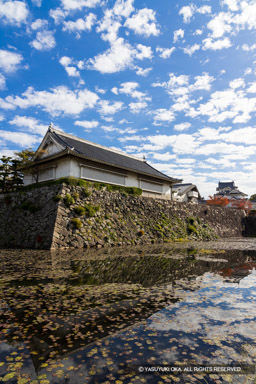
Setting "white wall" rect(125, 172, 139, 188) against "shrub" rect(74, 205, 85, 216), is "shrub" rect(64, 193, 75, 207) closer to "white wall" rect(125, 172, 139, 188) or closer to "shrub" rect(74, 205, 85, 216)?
"shrub" rect(74, 205, 85, 216)

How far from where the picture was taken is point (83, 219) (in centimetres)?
1560

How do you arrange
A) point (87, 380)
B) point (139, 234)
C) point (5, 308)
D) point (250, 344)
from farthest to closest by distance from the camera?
point (139, 234) → point (5, 308) → point (250, 344) → point (87, 380)

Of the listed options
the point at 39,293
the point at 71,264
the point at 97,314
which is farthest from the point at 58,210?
the point at 97,314

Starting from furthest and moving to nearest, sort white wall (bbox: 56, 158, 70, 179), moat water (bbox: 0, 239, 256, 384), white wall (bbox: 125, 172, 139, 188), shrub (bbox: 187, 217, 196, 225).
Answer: shrub (bbox: 187, 217, 196, 225) < white wall (bbox: 125, 172, 139, 188) < white wall (bbox: 56, 158, 70, 179) < moat water (bbox: 0, 239, 256, 384)

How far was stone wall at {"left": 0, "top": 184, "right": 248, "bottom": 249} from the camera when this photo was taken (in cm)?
1451

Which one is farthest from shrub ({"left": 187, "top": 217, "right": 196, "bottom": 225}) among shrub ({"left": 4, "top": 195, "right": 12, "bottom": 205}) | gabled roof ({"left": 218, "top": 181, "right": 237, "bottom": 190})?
gabled roof ({"left": 218, "top": 181, "right": 237, "bottom": 190})

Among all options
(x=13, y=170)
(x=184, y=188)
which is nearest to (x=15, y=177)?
(x=13, y=170)

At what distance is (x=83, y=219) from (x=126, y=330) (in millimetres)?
12534

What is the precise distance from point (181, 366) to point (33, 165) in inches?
824

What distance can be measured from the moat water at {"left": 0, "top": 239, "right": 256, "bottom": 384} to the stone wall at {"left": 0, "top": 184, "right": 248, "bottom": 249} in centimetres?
793

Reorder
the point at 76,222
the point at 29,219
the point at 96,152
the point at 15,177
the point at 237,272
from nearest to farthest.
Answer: the point at 237,272 < the point at 76,222 < the point at 29,219 < the point at 96,152 < the point at 15,177

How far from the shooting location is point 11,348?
9.64 ft

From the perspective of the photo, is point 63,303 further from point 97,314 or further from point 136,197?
point 136,197

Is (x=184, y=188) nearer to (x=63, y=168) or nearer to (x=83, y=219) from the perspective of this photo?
(x=63, y=168)
